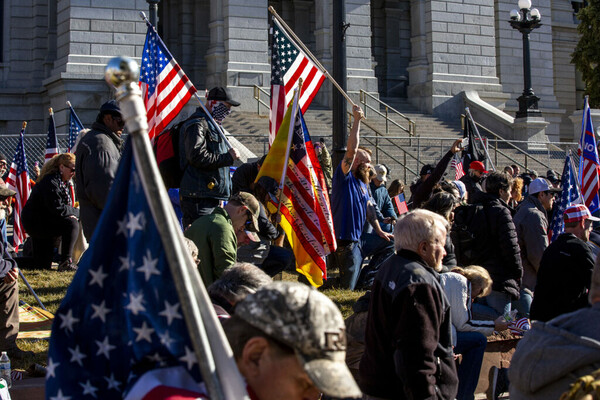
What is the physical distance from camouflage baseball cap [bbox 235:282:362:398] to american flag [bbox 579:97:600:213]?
1025 centimetres

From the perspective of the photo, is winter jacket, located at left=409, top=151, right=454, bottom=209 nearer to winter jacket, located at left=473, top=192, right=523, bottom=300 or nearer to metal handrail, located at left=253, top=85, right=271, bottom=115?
winter jacket, located at left=473, top=192, right=523, bottom=300

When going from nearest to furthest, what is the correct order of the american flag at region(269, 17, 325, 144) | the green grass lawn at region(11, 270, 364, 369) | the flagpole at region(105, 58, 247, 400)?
the flagpole at region(105, 58, 247, 400)
the green grass lawn at region(11, 270, 364, 369)
the american flag at region(269, 17, 325, 144)

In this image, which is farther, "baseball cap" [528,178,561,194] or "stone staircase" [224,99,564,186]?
"stone staircase" [224,99,564,186]

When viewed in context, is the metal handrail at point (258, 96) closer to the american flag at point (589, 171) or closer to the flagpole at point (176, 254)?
the american flag at point (589, 171)

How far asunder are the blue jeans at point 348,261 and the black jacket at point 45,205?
12.1 ft

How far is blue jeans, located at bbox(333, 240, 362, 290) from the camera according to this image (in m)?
9.99

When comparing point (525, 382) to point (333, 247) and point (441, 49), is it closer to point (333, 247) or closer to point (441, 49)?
point (333, 247)

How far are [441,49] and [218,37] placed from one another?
7.24m

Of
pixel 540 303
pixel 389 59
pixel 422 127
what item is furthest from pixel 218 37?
pixel 540 303

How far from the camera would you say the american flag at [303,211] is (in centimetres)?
854

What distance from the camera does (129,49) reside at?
24.1 meters

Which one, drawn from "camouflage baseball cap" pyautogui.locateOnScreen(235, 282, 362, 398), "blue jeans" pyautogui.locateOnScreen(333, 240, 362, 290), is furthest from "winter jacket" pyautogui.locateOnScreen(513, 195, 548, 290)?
"camouflage baseball cap" pyautogui.locateOnScreen(235, 282, 362, 398)

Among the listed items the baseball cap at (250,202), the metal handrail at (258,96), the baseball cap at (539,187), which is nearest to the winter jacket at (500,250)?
the baseball cap at (539,187)

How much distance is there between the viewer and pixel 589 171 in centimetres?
1230
